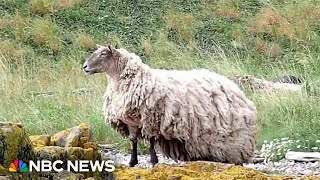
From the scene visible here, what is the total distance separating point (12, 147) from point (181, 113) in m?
3.38

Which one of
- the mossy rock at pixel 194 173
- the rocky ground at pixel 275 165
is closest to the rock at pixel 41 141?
the mossy rock at pixel 194 173

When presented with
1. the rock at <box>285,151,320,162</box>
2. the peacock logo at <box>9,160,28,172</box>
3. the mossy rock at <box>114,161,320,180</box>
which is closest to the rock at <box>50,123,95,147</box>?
the mossy rock at <box>114,161,320,180</box>

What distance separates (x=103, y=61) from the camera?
7.68 meters

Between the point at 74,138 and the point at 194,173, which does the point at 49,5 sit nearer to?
the point at 74,138

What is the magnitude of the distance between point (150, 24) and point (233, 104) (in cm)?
1180

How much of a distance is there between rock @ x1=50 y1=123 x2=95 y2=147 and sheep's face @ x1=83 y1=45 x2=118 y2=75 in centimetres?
260

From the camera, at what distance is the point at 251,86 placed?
11.1 m

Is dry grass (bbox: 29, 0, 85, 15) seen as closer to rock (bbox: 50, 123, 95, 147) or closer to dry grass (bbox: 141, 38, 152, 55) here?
dry grass (bbox: 141, 38, 152, 55)

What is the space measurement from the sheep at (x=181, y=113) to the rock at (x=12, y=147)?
3189 millimetres

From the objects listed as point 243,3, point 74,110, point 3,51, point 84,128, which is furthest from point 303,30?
point 84,128

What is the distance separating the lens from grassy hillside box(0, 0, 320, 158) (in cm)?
1002

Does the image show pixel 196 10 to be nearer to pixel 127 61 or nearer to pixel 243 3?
pixel 243 3

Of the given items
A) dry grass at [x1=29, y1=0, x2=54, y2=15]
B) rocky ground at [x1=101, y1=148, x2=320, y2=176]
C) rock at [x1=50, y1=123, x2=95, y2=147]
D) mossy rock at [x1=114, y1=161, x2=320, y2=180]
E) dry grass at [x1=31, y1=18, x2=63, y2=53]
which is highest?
dry grass at [x1=29, y1=0, x2=54, y2=15]

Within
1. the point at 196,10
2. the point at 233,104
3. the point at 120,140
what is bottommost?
the point at 120,140
